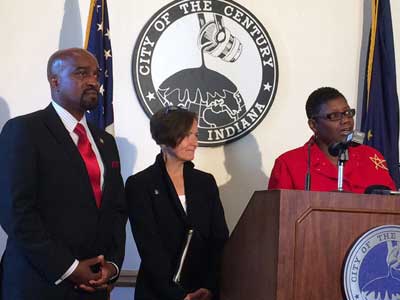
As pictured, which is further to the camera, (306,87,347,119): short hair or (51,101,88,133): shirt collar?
(306,87,347,119): short hair

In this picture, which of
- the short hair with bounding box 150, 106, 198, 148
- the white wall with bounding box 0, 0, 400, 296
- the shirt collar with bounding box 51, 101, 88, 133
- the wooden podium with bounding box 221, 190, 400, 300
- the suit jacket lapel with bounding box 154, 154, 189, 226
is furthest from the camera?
the white wall with bounding box 0, 0, 400, 296

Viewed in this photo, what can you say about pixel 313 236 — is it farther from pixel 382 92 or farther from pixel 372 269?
pixel 382 92

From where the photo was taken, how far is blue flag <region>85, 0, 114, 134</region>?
10.6ft

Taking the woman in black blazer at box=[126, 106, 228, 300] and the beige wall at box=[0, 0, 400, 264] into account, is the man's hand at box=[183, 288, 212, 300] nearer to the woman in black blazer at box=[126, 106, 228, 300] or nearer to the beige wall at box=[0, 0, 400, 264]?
the woman in black blazer at box=[126, 106, 228, 300]

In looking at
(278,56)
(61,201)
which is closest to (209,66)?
(278,56)

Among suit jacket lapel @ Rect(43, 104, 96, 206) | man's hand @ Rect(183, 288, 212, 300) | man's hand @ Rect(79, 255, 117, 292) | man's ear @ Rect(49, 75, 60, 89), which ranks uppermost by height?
man's ear @ Rect(49, 75, 60, 89)

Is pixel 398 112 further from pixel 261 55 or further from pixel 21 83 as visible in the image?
pixel 21 83

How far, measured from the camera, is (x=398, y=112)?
3.48 metres

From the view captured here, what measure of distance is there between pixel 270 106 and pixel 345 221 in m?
1.94

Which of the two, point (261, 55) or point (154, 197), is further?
point (261, 55)

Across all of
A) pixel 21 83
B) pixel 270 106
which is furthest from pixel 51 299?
pixel 270 106

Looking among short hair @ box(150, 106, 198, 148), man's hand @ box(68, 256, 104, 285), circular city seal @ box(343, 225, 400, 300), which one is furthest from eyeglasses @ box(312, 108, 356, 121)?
man's hand @ box(68, 256, 104, 285)

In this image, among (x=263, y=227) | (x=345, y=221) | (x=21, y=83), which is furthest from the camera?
(x=21, y=83)

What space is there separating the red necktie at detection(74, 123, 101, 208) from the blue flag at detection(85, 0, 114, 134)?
913mm
